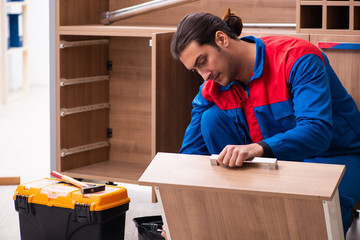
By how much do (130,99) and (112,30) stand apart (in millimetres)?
538

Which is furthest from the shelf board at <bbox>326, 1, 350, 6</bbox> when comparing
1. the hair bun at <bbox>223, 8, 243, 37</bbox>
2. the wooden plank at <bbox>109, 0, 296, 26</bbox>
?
the hair bun at <bbox>223, 8, 243, 37</bbox>

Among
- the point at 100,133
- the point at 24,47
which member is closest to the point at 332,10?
the point at 100,133

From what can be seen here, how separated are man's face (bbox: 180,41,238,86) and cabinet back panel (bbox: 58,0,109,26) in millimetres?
1237

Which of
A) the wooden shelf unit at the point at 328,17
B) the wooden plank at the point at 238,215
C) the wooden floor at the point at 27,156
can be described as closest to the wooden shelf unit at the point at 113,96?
the wooden floor at the point at 27,156

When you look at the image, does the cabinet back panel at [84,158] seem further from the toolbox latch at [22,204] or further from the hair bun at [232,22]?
the hair bun at [232,22]

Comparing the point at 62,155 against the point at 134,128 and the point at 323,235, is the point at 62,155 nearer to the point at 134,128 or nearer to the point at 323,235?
the point at 134,128

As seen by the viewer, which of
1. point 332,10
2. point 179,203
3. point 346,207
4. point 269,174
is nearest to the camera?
point 269,174

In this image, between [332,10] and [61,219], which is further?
[332,10]

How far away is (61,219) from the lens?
196 cm

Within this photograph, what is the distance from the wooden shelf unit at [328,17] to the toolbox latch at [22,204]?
3.92 feet

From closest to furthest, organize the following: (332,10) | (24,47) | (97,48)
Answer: (332,10) < (97,48) < (24,47)

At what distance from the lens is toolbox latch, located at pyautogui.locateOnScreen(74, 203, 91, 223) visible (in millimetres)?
1898

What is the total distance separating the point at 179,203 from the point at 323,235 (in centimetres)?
35

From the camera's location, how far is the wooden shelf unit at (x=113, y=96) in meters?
2.50
